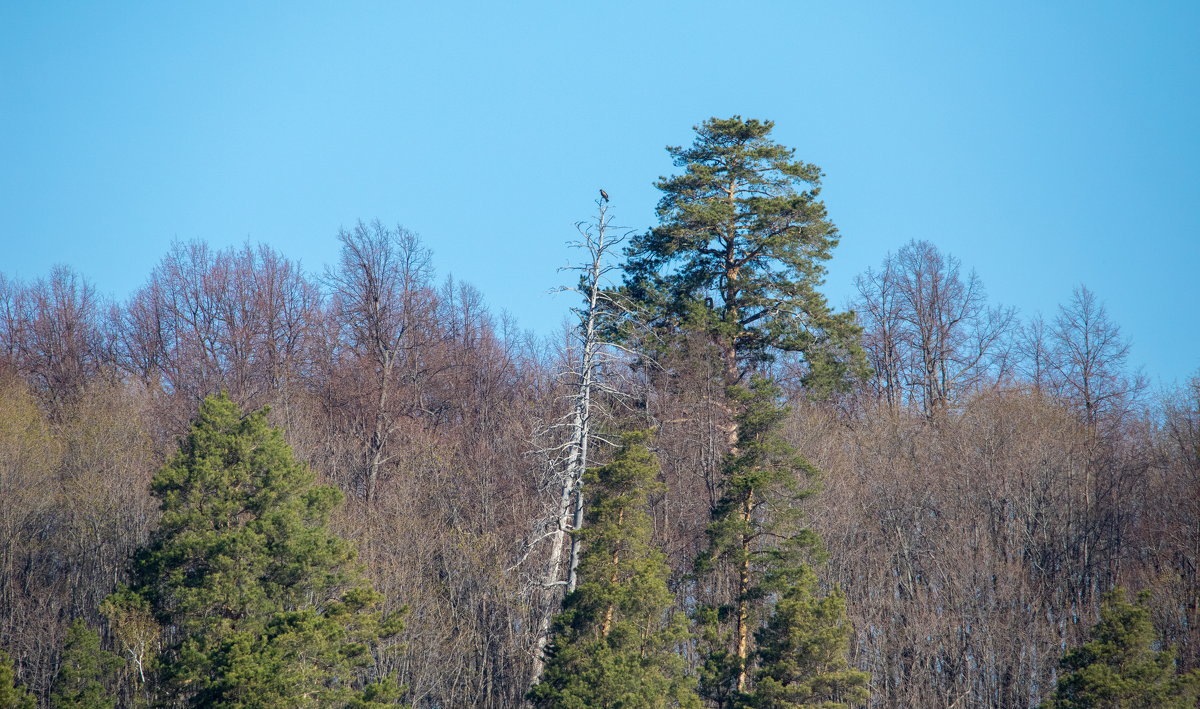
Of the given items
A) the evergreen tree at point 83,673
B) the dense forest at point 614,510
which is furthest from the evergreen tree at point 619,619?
the evergreen tree at point 83,673

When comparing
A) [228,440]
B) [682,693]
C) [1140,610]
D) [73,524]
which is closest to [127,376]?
[73,524]

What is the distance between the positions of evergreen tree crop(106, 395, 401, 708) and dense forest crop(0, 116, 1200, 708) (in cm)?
8

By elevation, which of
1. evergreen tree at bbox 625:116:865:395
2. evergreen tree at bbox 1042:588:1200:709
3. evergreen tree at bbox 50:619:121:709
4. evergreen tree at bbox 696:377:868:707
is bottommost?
evergreen tree at bbox 50:619:121:709

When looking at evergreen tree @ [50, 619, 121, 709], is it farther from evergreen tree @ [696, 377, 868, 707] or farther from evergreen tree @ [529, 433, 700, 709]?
evergreen tree @ [696, 377, 868, 707]

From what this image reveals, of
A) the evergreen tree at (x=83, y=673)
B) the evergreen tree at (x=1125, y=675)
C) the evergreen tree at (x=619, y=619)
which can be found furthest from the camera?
the evergreen tree at (x=83, y=673)

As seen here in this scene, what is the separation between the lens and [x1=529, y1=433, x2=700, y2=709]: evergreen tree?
22.7m

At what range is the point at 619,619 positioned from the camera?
23984 millimetres

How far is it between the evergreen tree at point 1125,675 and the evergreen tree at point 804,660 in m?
3.67

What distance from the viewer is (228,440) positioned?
→ 25.9 metres

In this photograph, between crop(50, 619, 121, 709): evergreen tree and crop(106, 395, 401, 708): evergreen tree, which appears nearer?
crop(106, 395, 401, 708): evergreen tree

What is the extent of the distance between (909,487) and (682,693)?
1454 centimetres

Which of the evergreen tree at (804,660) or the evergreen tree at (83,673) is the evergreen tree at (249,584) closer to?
the evergreen tree at (83,673)

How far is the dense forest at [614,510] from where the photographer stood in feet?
78.5

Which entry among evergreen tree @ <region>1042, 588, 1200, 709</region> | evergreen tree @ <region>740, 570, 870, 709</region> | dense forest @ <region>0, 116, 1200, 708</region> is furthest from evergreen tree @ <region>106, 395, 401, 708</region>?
evergreen tree @ <region>1042, 588, 1200, 709</region>
